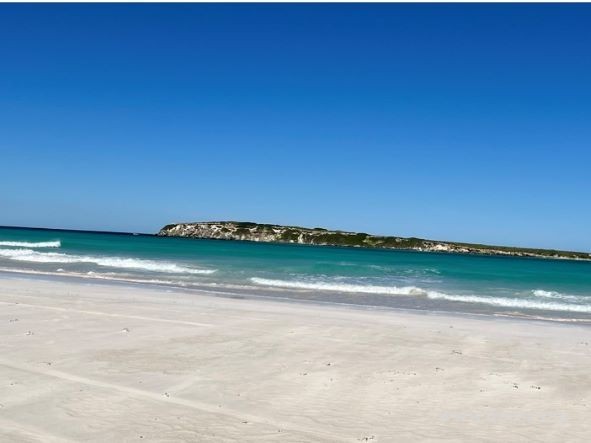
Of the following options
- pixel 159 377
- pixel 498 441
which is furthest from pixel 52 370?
pixel 498 441

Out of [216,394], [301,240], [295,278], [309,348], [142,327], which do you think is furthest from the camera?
[301,240]

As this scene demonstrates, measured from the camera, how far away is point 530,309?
22.5 m

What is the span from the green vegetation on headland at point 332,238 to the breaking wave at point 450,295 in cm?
12410

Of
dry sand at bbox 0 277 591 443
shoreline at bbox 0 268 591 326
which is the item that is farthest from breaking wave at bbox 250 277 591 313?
dry sand at bbox 0 277 591 443

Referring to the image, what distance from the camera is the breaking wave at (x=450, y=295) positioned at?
2395 cm

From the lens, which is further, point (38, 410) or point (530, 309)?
point (530, 309)

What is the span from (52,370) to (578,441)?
24.0 feet

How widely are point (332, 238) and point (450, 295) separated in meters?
132

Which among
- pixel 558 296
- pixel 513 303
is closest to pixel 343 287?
pixel 513 303

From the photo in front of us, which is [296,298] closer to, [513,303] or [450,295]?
[450,295]

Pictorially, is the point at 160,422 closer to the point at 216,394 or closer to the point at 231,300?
the point at 216,394

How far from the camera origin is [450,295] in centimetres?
2653

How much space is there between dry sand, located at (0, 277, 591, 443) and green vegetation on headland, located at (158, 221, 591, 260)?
141 meters

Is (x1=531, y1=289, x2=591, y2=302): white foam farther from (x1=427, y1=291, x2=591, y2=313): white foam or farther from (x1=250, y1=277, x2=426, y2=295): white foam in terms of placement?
(x1=250, y1=277, x2=426, y2=295): white foam
